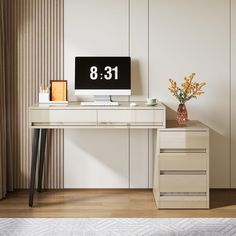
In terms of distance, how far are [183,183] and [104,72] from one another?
129cm

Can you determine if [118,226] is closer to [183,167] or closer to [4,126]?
[183,167]

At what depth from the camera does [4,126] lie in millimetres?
4457

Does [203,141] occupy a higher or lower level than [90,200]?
higher

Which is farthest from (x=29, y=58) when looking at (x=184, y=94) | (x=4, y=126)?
(x=184, y=94)

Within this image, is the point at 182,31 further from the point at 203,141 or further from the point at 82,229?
the point at 82,229

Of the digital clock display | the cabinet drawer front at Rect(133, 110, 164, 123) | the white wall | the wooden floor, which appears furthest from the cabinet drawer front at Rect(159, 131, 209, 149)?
the digital clock display

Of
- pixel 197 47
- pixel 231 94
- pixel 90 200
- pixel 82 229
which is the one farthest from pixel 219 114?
pixel 82 229

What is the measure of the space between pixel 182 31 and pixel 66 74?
1196 millimetres

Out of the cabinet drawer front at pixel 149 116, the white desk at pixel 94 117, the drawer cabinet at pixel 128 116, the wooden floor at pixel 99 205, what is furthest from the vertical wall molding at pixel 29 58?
the cabinet drawer front at pixel 149 116

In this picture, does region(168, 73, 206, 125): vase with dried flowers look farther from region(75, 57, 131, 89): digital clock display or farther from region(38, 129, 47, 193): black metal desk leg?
region(38, 129, 47, 193): black metal desk leg

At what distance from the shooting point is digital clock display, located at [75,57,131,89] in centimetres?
450

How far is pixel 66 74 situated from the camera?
466 cm

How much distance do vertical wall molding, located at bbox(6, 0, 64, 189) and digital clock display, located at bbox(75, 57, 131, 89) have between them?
25cm

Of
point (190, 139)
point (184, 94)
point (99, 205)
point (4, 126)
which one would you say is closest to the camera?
point (190, 139)
